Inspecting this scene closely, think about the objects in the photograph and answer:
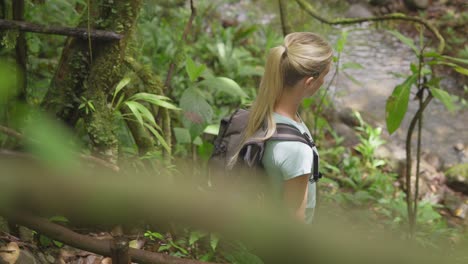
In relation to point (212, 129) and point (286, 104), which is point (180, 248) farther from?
point (212, 129)

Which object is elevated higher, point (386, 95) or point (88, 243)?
point (88, 243)

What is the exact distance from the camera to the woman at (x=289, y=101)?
1880 millimetres

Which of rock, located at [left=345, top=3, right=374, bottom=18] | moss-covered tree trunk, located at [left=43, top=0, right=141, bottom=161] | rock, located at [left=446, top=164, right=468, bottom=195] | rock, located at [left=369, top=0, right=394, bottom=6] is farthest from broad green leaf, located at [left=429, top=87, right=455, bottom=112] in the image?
rock, located at [left=369, top=0, right=394, bottom=6]

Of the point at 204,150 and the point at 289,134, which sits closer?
the point at 289,134

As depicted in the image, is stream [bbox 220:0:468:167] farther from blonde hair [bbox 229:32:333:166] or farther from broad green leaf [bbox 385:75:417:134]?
blonde hair [bbox 229:32:333:166]

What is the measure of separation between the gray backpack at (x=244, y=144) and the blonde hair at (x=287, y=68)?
41 mm

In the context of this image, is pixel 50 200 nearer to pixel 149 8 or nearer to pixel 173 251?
pixel 173 251

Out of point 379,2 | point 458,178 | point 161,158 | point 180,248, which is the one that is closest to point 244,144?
point 180,248

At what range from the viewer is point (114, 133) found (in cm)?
249

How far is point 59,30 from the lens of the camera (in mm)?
2125

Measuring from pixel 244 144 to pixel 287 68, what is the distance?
0.38 meters

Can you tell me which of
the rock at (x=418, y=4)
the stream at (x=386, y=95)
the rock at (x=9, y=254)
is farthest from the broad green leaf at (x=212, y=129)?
the rock at (x=418, y=4)

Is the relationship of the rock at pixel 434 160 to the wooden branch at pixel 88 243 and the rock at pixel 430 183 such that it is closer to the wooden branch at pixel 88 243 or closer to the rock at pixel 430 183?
the rock at pixel 430 183

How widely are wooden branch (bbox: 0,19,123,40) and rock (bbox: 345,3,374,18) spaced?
862cm
